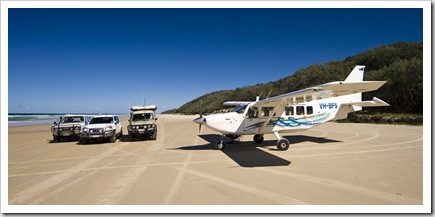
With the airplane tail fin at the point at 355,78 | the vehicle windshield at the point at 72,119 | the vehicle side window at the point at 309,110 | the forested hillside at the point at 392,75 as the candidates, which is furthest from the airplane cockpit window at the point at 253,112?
the forested hillside at the point at 392,75

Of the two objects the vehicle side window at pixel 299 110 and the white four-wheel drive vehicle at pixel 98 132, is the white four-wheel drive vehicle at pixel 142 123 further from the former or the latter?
the vehicle side window at pixel 299 110

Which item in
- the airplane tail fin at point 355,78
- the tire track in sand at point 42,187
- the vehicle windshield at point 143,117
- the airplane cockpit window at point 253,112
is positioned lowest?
the tire track in sand at point 42,187

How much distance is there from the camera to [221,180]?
18.7 feet

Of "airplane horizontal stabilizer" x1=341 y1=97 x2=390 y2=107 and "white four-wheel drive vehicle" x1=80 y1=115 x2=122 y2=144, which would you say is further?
"white four-wheel drive vehicle" x1=80 y1=115 x2=122 y2=144

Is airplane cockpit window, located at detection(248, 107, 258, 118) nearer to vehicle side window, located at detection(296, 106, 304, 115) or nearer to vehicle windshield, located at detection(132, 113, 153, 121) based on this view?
vehicle side window, located at detection(296, 106, 304, 115)

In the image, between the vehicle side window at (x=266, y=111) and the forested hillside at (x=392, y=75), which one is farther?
the forested hillside at (x=392, y=75)

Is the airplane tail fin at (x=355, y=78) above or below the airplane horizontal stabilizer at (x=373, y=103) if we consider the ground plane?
above

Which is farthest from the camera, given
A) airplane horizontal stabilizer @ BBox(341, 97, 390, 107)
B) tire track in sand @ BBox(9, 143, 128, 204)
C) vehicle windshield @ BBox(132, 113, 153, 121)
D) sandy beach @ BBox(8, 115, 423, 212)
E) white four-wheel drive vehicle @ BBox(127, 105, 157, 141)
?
vehicle windshield @ BBox(132, 113, 153, 121)

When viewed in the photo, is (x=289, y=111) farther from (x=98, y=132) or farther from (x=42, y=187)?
(x=98, y=132)

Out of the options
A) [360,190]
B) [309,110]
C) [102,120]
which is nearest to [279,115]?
[309,110]

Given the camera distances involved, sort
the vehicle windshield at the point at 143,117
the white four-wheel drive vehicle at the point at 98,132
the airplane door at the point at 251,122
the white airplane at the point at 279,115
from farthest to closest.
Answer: the vehicle windshield at the point at 143,117, the white four-wheel drive vehicle at the point at 98,132, the airplane door at the point at 251,122, the white airplane at the point at 279,115

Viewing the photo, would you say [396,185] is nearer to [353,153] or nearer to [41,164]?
[353,153]

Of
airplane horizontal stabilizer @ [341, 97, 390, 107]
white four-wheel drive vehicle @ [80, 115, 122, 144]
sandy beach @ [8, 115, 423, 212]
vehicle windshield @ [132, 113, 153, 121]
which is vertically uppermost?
airplane horizontal stabilizer @ [341, 97, 390, 107]

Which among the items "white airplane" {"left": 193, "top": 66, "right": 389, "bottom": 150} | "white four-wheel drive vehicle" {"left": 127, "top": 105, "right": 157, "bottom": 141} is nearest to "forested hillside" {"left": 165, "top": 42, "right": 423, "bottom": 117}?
"white airplane" {"left": 193, "top": 66, "right": 389, "bottom": 150}
